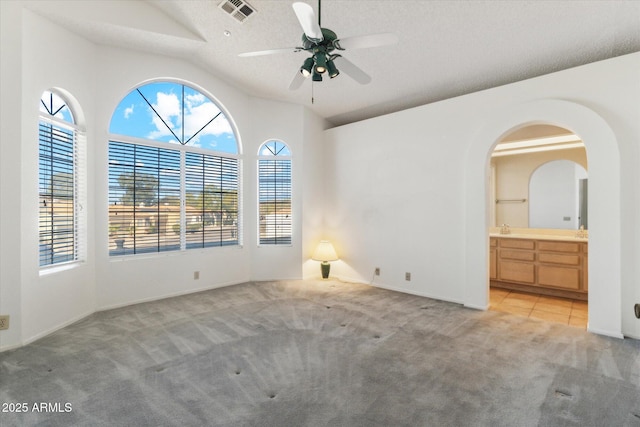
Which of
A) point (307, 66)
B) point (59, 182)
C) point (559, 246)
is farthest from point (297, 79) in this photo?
point (559, 246)

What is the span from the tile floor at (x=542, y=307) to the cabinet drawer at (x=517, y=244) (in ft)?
2.53

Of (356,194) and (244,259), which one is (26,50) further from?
(356,194)

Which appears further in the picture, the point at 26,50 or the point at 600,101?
the point at 600,101

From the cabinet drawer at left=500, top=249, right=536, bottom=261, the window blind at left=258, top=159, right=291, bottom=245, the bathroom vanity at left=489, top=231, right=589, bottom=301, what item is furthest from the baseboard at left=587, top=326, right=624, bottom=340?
the window blind at left=258, top=159, right=291, bottom=245

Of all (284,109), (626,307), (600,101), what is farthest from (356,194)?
(626,307)

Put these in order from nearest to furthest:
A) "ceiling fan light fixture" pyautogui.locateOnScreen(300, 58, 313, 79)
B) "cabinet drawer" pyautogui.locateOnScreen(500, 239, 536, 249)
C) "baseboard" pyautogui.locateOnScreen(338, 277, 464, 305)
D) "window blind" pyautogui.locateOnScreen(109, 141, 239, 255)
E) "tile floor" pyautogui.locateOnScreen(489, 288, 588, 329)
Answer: "ceiling fan light fixture" pyautogui.locateOnScreen(300, 58, 313, 79) → "tile floor" pyautogui.locateOnScreen(489, 288, 588, 329) → "window blind" pyautogui.locateOnScreen(109, 141, 239, 255) → "baseboard" pyautogui.locateOnScreen(338, 277, 464, 305) → "cabinet drawer" pyautogui.locateOnScreen(500, 239, 536, 249)

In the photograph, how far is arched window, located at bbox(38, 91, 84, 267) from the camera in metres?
3.07

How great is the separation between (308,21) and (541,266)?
4.84 metres

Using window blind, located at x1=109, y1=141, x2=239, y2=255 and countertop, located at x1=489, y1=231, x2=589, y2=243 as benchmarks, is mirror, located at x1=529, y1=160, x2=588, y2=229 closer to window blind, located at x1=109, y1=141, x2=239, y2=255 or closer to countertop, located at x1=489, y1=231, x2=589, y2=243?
countertop, located at x1=489, y1=231, x2=589, y2=243

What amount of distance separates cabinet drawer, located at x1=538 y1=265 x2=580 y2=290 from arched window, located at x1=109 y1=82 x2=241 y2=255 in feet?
16.7

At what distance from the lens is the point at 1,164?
2.61 metres

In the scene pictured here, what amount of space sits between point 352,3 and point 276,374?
349 cm

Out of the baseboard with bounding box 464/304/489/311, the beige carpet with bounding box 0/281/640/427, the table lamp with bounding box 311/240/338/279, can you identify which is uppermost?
the table lamp with bounding box 311/240/338/279

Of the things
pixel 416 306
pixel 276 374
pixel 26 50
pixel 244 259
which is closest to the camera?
pixel 276 374
